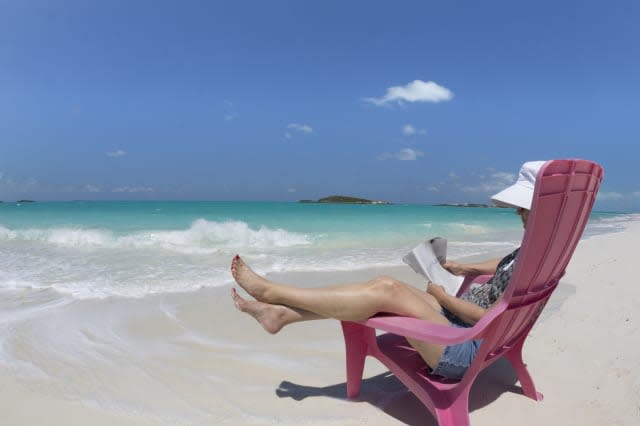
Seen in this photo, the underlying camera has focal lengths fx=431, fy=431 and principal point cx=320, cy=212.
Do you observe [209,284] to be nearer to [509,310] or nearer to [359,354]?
[359,354]

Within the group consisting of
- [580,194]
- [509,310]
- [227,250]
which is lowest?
[227,250]

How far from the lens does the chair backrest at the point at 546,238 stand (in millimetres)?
1824

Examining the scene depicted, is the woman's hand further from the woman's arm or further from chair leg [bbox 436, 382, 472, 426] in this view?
chair leg [bbox 436, 382, 472, 426]

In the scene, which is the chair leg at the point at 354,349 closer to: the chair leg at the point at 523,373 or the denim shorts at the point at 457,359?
the denim shorts at the point at 457,359

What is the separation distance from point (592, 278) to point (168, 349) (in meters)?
5.52

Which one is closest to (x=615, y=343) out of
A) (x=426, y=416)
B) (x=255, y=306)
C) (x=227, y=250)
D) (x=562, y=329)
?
(x=562, y=329)

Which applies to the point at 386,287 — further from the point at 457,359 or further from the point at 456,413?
the point at 456,413

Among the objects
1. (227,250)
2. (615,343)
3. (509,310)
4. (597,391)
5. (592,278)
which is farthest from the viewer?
(227,250)

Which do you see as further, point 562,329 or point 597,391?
point 562,329

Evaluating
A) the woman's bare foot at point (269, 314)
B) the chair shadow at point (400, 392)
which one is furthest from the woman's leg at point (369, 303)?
the chair shadow at point (400, 392)

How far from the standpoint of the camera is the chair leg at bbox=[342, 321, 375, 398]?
2586mm

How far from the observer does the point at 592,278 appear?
19.4ft

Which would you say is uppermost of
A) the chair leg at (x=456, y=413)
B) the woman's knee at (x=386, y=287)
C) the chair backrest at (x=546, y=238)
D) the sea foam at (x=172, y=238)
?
the chair backrest at (x=546, y=238)

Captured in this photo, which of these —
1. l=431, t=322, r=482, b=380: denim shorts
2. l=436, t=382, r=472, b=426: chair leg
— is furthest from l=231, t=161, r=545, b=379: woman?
l=436, t=382, r=472, b=426: chair leg
